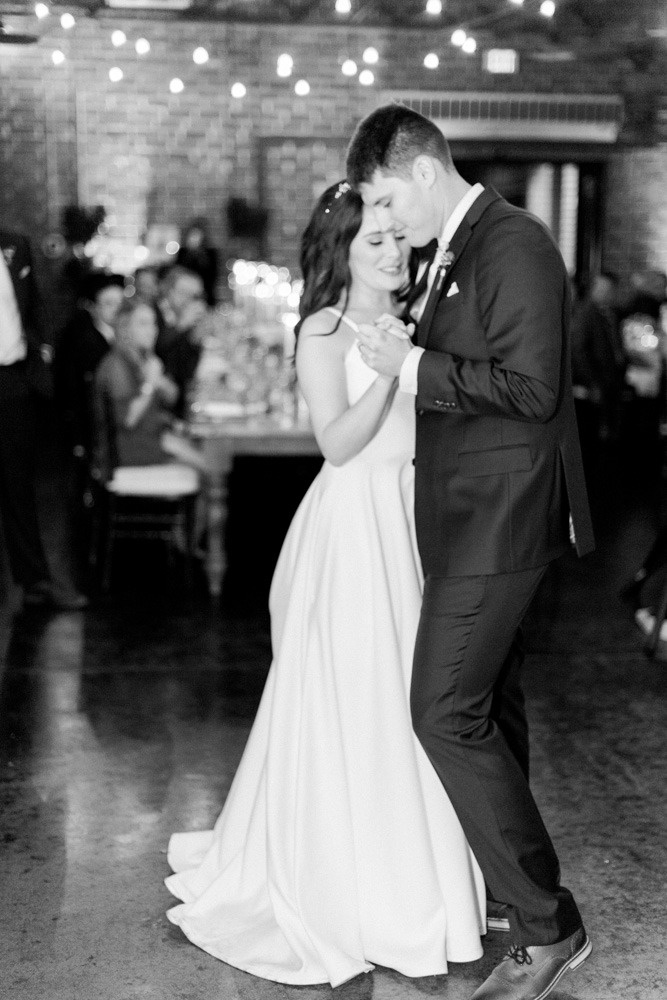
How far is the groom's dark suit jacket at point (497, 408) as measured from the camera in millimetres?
2260

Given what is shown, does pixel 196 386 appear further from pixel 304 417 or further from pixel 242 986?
pixel 242 986

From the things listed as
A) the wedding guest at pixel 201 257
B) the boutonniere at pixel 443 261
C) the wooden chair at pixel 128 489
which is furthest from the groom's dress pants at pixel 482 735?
the wedding guest at pixel 201 257

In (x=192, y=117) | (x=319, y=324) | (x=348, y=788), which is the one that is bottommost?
(x=348, y=788)

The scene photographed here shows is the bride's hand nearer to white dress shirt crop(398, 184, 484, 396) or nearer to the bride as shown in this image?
white dress shirt crop(398, 184, 484, 396)

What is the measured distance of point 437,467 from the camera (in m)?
2.44

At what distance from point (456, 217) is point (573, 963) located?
145 centimetres

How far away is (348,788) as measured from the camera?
8.78 feet

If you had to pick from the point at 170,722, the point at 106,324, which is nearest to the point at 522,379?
the point at 170,722

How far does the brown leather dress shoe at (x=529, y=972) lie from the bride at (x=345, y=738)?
16cm

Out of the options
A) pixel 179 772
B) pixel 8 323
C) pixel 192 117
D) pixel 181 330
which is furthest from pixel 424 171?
pixel 192 117

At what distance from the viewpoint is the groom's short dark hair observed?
2.38m

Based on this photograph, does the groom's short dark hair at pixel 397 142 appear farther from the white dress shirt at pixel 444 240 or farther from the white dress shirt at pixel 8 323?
the white dress shirt at pixel 8 323

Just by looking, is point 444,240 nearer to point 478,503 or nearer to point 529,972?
point 478,503

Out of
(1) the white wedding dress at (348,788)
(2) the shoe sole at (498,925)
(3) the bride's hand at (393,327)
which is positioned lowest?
(2) the shoe sole at (498,925)
